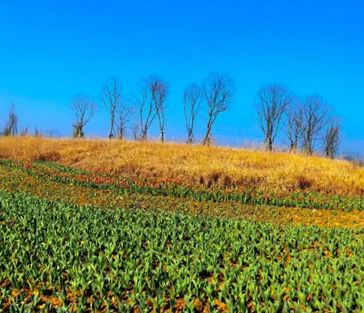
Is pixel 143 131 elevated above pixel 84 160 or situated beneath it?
elevated above

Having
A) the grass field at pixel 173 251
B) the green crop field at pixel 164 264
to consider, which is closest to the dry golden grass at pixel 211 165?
the grass field at pixel 173 251

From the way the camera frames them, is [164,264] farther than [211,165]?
No

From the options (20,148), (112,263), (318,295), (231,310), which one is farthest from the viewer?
(20,148)

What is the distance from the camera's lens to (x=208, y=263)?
6590 millimetres

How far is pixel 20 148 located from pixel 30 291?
23.5m

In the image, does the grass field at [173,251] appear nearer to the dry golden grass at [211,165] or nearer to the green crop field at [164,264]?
the green crop field at [164,264]

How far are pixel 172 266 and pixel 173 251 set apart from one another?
0.94 metres

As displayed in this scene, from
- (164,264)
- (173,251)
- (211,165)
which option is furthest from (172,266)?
(211,165)

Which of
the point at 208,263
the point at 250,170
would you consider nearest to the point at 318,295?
the point at 208,263

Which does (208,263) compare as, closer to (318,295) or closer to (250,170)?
(318,295)

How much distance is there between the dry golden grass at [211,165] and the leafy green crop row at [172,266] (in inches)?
384

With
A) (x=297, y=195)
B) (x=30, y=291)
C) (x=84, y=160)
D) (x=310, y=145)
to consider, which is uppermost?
(x=310, y=145)

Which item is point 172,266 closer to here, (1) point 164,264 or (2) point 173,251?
(1) point 164,264

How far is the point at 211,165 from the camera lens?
67.3ft
